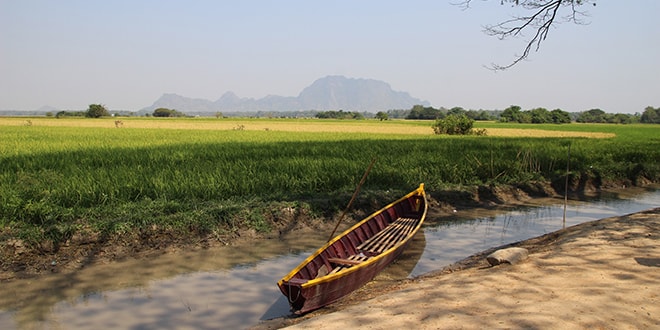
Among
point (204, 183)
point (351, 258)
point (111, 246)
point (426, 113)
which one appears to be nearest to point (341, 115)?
point (426, 113)

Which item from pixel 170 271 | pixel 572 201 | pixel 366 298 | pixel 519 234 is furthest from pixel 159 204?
pixel 572 201

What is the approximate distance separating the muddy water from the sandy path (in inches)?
50.7

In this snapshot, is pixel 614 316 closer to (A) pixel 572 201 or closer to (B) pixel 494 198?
(B) pixel 494 198

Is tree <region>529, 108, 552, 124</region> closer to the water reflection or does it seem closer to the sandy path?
the water reflection

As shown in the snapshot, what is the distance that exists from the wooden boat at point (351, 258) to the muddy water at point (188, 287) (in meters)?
0.40

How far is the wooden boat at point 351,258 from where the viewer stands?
4.99 m

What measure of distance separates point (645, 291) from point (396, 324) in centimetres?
258

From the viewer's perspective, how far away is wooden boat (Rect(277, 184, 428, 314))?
4.99 m

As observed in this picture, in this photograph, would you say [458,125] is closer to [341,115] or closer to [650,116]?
[341,115]

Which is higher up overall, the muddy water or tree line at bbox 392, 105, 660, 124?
tree line at bbox 392, 105, 660, 124

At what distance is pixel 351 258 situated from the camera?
6.48 m

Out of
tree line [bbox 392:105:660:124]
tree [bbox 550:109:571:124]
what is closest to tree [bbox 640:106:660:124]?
tree line [bbox 392:105:660:124]

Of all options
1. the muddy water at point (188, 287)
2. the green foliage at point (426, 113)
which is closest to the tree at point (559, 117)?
the green foliage at point (426, 113)

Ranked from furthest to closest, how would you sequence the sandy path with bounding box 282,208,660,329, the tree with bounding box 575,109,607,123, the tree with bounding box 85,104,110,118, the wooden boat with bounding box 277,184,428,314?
the tree with bounding box 575,109,607,123 → the tree with bounding box 85,104,110,118 → the wooden boat with bounding box 277,184,428,314 → the sandy path with bounding box 282,208,660,329
